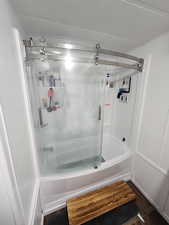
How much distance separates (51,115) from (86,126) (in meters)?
0.75

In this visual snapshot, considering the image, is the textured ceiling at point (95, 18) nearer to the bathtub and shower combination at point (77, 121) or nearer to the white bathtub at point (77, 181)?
the bathtub and shower combination at point (77, 121)

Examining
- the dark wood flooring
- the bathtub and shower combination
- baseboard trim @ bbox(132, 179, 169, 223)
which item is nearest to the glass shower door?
the bathtub and shower combination

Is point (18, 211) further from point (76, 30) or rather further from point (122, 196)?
point (76, 30)

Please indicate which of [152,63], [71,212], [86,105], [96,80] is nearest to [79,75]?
[96,80]

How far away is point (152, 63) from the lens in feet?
4.31

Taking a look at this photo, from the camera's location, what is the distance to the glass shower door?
1.68 metres

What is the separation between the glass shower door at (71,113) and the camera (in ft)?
5.53

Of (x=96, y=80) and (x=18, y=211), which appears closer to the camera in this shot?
(x=18, y=211)

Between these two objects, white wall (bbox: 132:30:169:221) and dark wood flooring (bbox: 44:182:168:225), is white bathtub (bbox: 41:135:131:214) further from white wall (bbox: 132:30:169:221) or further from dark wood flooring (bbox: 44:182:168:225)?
white wall (bbox: 132:30:169:221)

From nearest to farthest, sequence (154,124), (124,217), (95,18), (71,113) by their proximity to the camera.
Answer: (95,18) < (124,217) < (154,124) < (71,113)

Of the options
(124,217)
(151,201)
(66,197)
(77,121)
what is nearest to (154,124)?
(151,201)

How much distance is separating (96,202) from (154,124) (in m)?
1.26

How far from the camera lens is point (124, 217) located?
1193 mm

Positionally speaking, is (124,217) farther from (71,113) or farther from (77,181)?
(71,113)
